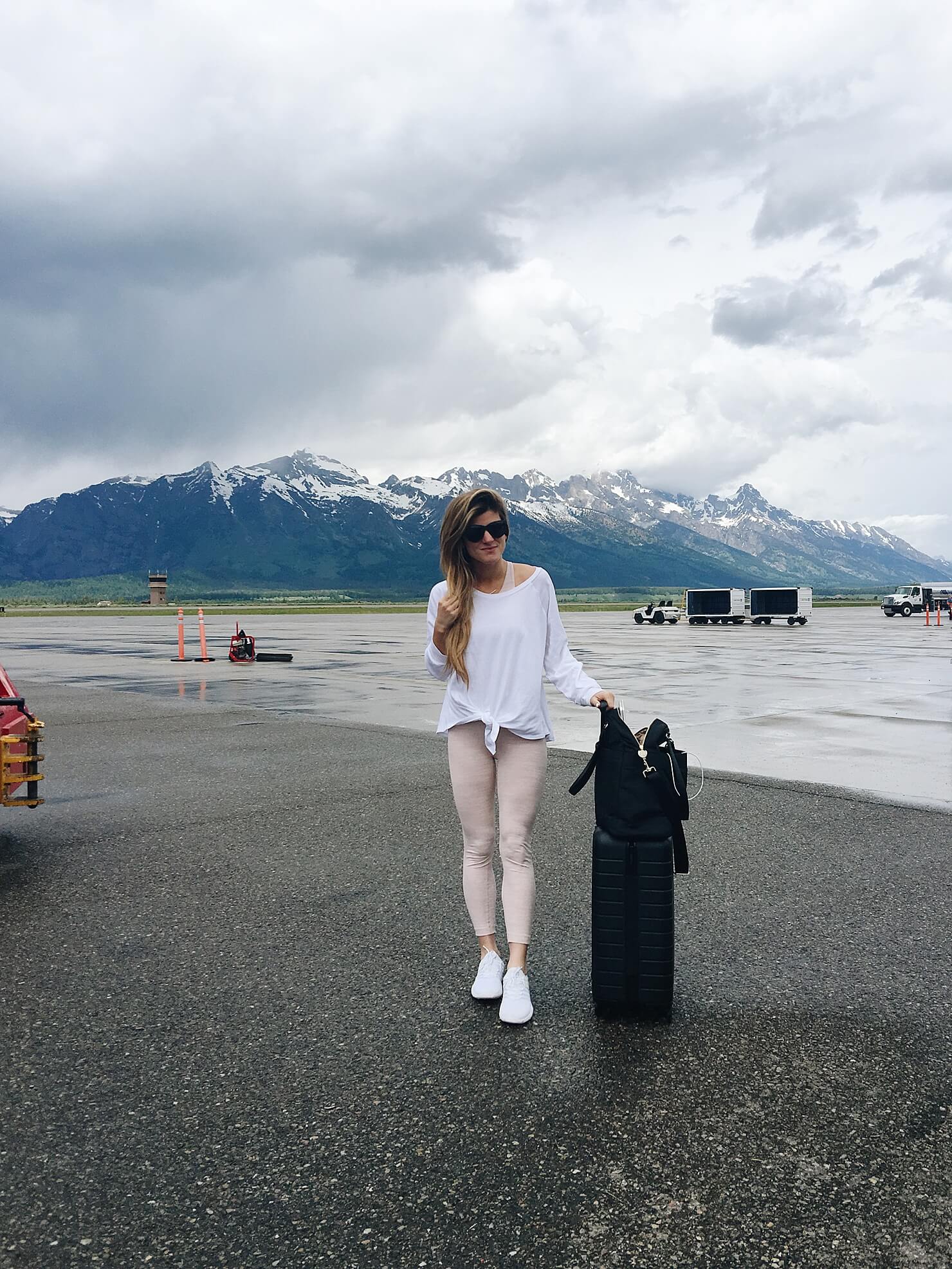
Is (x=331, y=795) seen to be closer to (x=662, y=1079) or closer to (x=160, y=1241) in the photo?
(x=662, y=1079)

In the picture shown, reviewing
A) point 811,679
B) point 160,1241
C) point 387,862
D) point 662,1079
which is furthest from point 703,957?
point 811,679

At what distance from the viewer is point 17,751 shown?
6.38m

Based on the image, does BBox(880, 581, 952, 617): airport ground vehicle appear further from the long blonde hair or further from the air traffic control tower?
the air traffic control tower

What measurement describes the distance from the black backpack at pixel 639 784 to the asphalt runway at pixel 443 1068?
756 mm

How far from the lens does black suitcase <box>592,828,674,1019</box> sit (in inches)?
153

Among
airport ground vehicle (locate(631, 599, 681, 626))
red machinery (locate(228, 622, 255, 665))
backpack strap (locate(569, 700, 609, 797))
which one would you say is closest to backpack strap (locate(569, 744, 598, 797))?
backpack strap (locate(569, 700, 609, 797))

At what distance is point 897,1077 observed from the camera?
342 cm

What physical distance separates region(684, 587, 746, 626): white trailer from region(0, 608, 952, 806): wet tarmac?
16754 millimetres

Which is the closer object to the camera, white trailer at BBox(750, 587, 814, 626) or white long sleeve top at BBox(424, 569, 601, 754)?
white long sleeve top at BBox(424, 569, 601, 754)

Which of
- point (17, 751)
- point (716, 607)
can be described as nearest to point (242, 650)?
point (17, 751)

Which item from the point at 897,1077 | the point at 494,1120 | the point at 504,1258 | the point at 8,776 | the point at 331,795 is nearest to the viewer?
the point at 504,1258

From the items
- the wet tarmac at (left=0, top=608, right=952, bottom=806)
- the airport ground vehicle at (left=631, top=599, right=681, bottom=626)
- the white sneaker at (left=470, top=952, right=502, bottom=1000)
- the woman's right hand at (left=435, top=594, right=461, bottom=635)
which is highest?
the woman's right hand at (left=435, top=594, right=461, bottom=635)

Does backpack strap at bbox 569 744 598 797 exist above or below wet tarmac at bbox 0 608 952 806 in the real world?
above

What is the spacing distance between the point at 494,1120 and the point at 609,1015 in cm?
95
